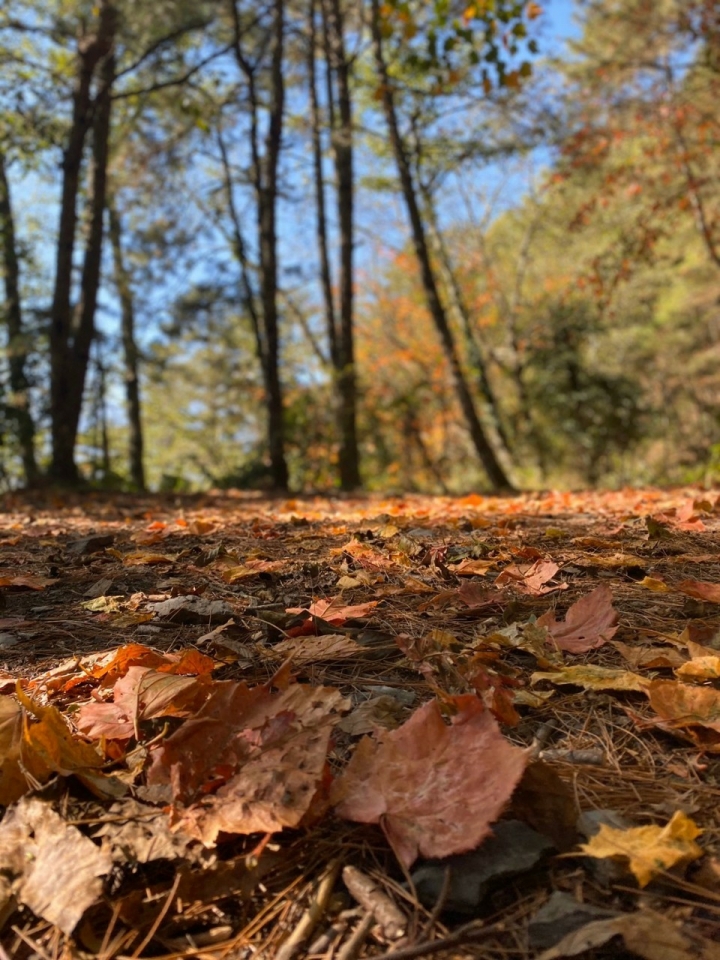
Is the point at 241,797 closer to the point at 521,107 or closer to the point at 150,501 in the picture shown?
the point at 150,501

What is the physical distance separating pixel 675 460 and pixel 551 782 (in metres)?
14.9

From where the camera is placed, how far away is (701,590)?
1766 millimetres

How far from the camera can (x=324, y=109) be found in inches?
402

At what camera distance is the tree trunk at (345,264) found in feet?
27.6

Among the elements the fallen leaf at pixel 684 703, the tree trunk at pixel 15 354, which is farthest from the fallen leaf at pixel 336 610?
the tree trunk at pixel 15 354

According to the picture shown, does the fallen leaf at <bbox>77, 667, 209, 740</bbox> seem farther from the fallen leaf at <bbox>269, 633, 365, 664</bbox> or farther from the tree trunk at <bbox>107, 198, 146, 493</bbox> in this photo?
the tree trunk at <bbox>107, 198, 146, 493</bbox>

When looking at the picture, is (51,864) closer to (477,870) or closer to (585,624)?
(477,870)

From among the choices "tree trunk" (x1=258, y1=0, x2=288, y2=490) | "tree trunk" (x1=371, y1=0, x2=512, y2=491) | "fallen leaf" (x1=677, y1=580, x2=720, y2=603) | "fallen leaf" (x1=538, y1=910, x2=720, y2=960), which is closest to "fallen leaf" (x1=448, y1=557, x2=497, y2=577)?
"fallen leaf" (x1=677, y1=580, x2=720, y2=603)

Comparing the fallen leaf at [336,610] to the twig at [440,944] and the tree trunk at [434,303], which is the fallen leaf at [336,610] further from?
the tree trunk at [434,303]

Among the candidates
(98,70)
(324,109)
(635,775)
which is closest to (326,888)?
(635,775)

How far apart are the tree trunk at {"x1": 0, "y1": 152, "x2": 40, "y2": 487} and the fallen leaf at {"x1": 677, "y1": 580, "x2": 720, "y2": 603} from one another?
6850 millimetres

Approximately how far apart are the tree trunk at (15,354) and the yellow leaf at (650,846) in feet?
23.8

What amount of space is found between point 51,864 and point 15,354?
8139 mm

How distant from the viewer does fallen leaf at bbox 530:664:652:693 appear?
4.11 feet
